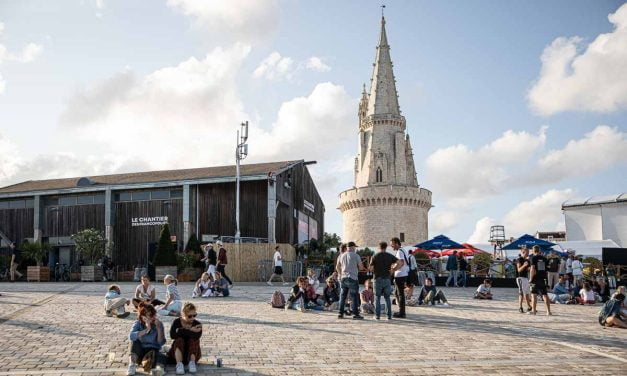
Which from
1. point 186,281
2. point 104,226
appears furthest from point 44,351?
point 104,226

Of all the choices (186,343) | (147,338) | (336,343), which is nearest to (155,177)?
(336,343)

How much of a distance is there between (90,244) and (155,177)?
634cm

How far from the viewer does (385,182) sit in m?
68.4

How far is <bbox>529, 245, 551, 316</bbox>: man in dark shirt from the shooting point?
1518 cm

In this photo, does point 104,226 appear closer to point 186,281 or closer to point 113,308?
point 186,281

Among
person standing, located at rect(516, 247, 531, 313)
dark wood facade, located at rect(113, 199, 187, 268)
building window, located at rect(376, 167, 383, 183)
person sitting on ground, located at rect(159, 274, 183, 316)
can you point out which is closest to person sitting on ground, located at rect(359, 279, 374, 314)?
person standing, located at rect(516, 247, 531, 313)

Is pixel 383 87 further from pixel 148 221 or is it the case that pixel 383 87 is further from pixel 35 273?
pixel 35 273

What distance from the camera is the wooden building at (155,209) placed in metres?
34.6

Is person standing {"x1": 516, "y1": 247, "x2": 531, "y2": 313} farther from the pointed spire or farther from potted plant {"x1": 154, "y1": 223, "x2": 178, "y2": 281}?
the pointed spire

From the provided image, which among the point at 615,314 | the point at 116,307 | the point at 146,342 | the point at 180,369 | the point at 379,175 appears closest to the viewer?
the point at 180,369

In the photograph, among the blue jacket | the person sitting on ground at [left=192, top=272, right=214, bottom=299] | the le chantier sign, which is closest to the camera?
the blue jacket

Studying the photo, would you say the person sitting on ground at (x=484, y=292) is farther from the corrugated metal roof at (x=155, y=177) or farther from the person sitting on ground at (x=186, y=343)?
the corrugated metal roof at (x=155, y=177)

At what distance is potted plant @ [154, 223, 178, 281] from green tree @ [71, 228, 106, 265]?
676 centimetres

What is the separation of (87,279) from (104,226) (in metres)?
4.36
